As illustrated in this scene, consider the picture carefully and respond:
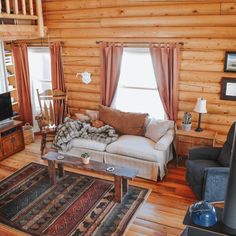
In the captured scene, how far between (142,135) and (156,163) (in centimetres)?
76

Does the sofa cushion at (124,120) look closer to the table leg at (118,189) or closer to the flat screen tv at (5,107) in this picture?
the table leg at (118,189)

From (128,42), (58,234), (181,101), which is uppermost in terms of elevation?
(128,42)

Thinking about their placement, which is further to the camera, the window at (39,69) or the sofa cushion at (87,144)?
the window at (39,69)

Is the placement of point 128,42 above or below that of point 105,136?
above

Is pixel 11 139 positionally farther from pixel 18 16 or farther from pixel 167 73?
pixel 167 73

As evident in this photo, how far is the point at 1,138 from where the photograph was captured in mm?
5301

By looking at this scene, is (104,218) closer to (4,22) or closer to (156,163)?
(156,163)

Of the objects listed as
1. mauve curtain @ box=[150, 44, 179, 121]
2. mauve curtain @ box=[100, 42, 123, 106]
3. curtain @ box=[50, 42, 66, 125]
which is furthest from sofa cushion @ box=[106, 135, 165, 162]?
curtain @ box=[50, 42, 66, 125]

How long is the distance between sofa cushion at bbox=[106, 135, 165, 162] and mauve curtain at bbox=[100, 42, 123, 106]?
98 cm

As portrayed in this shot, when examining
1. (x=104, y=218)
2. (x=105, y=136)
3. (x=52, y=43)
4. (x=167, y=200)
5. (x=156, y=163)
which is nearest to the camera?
(x=104, y=218)

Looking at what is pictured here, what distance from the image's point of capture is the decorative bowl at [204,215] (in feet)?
7.73

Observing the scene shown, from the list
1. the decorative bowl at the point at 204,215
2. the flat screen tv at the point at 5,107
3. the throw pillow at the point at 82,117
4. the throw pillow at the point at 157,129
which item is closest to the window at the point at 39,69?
the flat screen tv at the point at 5,107

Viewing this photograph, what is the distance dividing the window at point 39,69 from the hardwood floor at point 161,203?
1748mm

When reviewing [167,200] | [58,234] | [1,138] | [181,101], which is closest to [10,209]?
[58,234]
